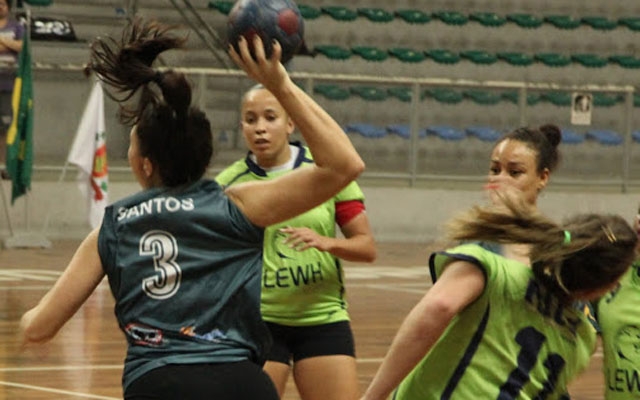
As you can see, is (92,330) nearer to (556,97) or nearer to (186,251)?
(186,251)

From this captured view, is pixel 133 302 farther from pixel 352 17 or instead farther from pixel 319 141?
pixel 352 17

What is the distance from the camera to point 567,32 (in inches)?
765

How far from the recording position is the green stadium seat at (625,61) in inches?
760

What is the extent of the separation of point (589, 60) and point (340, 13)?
365 centimetres

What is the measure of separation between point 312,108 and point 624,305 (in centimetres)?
170

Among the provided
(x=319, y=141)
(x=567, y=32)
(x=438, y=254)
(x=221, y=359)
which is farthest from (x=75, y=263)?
(x=567, y=32)

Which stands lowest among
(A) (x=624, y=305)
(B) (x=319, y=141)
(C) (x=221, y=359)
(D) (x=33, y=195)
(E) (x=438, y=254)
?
(D) (x=33, y=195)

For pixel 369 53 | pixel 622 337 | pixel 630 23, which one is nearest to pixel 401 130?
pixel 369 53

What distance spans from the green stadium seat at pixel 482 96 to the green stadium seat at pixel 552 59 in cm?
373

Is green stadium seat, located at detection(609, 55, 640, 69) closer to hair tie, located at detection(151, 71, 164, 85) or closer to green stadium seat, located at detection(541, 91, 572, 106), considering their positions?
green stadium seat, located at detection(541, 91, 572, 106)

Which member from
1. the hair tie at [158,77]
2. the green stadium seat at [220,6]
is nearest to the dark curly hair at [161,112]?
the hair tie at [158,77]

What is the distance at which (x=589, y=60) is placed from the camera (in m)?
19.2

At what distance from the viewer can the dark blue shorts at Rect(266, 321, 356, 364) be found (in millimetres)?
4945

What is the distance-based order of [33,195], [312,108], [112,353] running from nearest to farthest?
[312,108]
[112,353]
[33,195]
